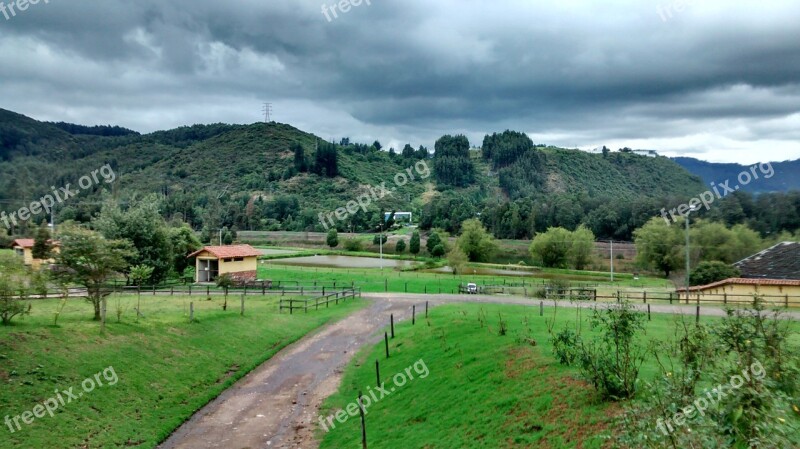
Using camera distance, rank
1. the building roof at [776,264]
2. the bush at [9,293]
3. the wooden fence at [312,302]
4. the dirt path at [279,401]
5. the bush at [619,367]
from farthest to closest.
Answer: the building roof at [776,264]
the wooden fence at [312,302]
the bush at [9,293]
the dirt path at [279,401]
the bush at [619,367]

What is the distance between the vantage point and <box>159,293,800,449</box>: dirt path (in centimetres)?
1541

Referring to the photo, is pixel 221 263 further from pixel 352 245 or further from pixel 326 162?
pixel 326 162

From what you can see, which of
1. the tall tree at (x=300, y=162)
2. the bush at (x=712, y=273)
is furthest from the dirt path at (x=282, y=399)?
the tall tree at (x=300, y=162)

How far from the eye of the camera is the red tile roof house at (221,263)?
170 feet

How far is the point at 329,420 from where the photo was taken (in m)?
16.7

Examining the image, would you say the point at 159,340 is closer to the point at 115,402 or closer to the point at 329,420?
the point at 115,402

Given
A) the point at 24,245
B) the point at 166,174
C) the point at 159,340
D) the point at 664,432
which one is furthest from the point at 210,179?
the point at 664,432

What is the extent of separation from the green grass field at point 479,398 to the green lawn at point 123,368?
17.8 ft

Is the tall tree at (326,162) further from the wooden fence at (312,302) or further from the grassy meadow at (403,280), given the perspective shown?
the wooden fence at (312,302)

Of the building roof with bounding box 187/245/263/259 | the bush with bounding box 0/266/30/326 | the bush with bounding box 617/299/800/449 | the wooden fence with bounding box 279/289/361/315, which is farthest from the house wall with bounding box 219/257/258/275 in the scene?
the bush with bounding box 617/299/800/449

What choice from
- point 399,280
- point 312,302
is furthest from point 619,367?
point 399,280

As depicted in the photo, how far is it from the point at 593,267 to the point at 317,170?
5060 inches

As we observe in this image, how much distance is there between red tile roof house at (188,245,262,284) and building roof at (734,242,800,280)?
46749 millimetres

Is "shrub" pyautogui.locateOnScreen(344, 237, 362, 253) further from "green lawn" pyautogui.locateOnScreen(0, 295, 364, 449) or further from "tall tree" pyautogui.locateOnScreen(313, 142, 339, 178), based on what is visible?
"tall tree" pyautogui.locateOnScreen(313, 142, 339, 178)
